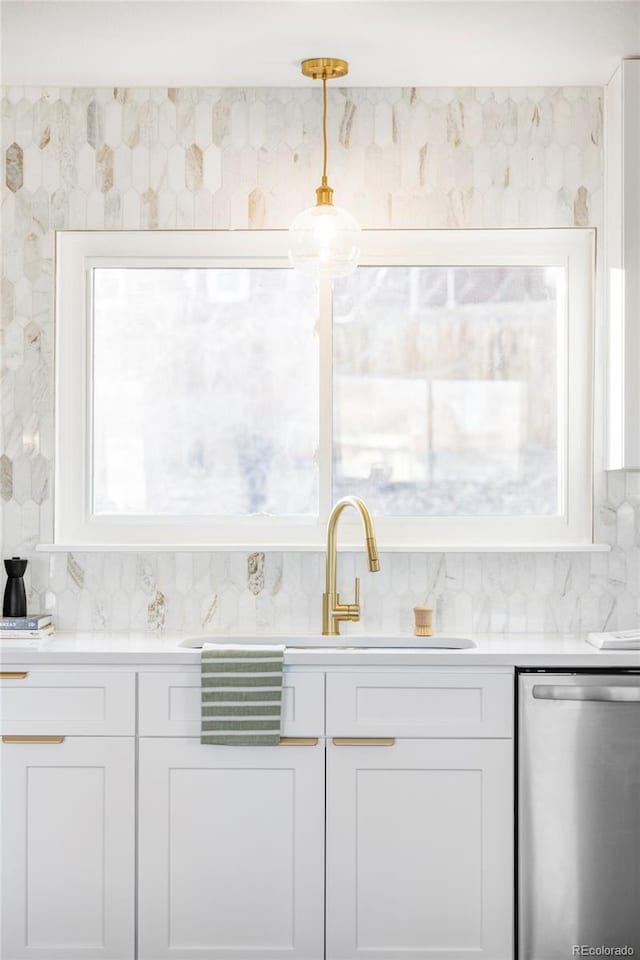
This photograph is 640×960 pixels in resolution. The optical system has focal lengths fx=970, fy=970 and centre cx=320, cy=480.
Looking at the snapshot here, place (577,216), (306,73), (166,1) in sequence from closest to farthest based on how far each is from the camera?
(166,1)
(306,73)
(577,216)

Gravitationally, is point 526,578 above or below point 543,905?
above

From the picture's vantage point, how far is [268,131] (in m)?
3.05

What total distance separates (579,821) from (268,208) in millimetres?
2003

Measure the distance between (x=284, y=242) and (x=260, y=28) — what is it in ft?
2.13

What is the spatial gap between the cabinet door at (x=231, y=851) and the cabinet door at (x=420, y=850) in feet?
0.22

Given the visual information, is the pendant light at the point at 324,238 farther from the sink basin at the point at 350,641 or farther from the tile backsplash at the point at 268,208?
the sink basin at the point at 350,641

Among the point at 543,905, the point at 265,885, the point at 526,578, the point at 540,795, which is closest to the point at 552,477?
the point at 526,578

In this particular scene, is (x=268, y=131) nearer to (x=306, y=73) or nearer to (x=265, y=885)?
(x=306, y=73)

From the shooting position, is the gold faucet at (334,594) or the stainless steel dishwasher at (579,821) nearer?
the stainless steel dishwasher at (579,821)

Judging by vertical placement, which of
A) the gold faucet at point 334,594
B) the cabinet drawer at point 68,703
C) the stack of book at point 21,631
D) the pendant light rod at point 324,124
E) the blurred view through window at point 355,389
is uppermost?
the pendant light rod at point 324,124

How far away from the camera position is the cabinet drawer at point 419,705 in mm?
2576

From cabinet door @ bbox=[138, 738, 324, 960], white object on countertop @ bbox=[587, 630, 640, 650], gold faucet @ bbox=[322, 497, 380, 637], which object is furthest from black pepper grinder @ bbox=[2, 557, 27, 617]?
white object on countertop @ bbox=[587, 630, 640, 650]

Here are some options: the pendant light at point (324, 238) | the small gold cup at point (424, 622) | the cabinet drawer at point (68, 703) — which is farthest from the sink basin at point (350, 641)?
the pendant light at point (324, 238)

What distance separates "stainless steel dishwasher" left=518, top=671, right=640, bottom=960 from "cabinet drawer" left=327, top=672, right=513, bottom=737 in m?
0.09
